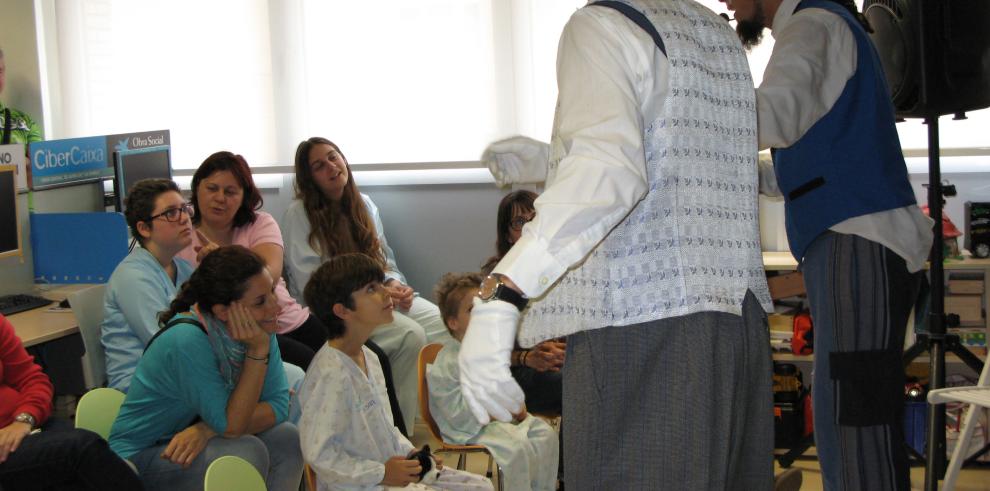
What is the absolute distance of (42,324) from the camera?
3211mm

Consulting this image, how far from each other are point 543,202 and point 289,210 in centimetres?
313

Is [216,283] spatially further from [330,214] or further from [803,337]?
[803,337]

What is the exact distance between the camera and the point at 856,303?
2.02 meters

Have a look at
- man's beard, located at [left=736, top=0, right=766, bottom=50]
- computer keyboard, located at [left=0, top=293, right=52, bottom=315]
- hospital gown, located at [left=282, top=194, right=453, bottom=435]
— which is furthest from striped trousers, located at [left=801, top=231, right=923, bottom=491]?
computer keyboard, located at [left=0, top=293, right=52, bottom=315]

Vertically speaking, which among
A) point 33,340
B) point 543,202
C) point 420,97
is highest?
point 420,97

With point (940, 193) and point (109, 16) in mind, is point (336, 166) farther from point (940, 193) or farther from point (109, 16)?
point (940, 193)

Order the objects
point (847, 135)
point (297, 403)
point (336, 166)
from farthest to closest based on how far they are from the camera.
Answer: point (336, 166) → point (297, 403) → point (847, 135)

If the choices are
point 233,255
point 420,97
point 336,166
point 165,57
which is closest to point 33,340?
point 233,255

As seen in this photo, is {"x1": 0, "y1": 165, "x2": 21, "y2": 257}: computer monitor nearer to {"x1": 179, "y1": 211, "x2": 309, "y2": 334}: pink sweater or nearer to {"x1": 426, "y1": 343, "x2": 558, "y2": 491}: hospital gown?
{"x1": 179, "y1": 211, "x2": 309, "y2": 334}: pink sweater

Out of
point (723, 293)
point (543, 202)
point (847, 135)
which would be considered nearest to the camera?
point (543, 202)

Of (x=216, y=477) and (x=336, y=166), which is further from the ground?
(x=336, y=166)

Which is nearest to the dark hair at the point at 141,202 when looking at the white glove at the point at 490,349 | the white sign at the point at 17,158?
the white sign at the point at 17,158

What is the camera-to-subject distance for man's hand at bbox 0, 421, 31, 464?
237 centimetres

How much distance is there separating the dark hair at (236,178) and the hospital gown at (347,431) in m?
1.45
